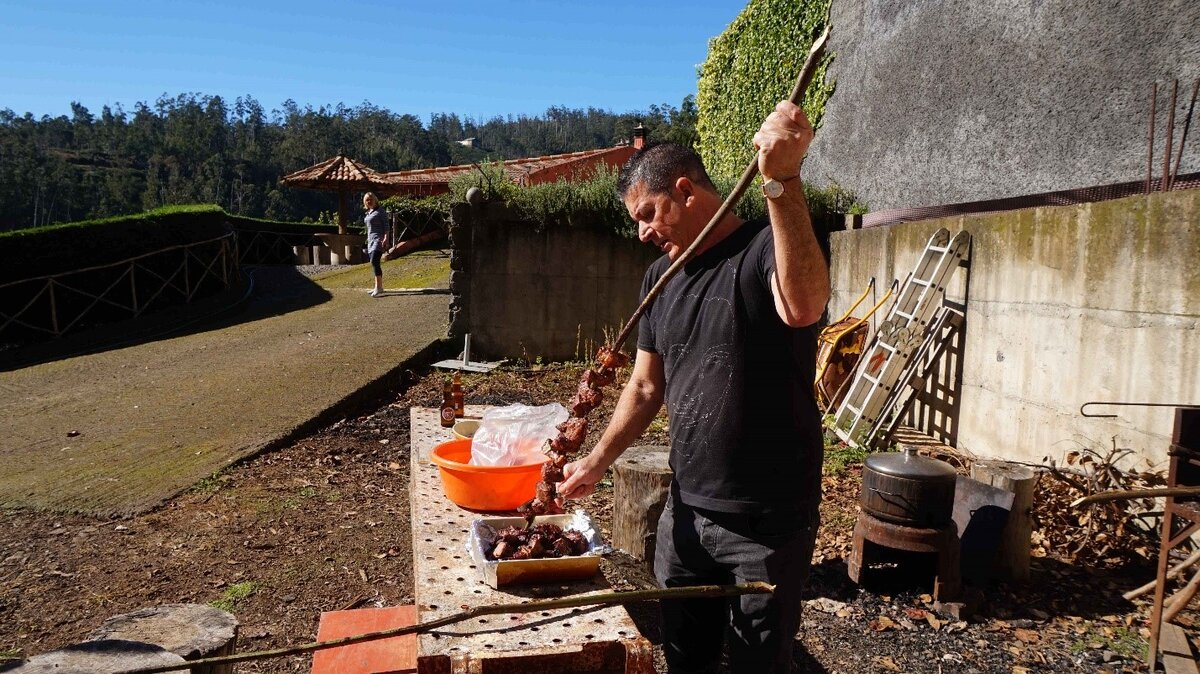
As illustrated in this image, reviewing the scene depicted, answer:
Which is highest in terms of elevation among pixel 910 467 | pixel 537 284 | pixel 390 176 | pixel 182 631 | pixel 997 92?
pixel 390 176

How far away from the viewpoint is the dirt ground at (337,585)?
3959 millimetres

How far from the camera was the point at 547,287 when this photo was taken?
1040cm

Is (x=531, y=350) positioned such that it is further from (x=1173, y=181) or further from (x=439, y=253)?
(x=439, y=253)

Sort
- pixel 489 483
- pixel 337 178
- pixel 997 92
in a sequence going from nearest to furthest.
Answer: pixel 489 483 → pixel 997 92 → pixel 337 178

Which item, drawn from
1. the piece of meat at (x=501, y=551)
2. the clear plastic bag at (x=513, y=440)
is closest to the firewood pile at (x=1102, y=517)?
the clear plastic bag at (x=513, y=440)

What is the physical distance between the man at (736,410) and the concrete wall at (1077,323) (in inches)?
135

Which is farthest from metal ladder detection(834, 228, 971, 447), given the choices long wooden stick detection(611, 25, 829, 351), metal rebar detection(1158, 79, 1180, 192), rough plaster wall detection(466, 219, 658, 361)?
long wooden stick detection(611, 25, 829, 351)

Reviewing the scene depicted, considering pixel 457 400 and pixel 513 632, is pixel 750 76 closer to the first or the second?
pixel 457 400

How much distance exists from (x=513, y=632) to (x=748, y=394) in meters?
0.92

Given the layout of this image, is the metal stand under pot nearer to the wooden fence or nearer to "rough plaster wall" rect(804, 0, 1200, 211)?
"rough plaster wall" rect(804, 0, 1200, 211)

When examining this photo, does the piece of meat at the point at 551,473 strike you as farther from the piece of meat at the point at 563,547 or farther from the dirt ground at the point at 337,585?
the dirt ground at the point at 337,585

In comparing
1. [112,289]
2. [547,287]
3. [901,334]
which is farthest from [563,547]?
[112,289]

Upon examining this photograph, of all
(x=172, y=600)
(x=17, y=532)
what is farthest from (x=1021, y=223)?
(x=17, y=532)

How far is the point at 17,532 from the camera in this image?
534cm
